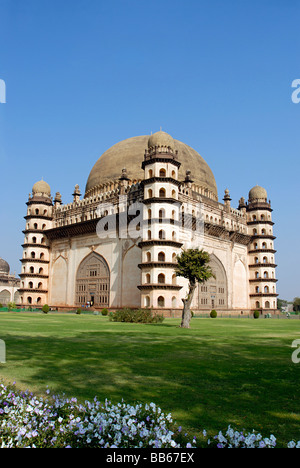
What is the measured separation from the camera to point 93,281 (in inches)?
1783

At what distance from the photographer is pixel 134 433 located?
3385 mm

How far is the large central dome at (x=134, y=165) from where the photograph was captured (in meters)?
49.8

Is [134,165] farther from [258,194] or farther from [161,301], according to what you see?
[161,301]

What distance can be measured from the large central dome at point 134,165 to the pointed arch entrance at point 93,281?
11.1 meters

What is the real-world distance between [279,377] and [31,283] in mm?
48523

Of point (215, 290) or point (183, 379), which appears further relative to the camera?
point (215, 290)

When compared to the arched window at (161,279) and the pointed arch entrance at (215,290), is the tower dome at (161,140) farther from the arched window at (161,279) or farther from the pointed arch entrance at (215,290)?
the pointed arch entrance at (215,290)

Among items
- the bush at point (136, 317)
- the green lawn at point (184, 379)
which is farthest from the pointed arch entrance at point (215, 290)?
the green lawn at point (184, 379)

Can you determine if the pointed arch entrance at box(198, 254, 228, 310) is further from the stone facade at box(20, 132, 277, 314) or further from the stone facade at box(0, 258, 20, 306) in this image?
the stone facade at box(0, 258, 20, 306)

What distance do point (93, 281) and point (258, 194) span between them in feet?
91.6

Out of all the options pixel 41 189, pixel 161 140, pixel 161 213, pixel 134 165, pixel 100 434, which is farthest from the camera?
pixel 41 189

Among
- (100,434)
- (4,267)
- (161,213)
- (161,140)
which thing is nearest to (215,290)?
(161,213)

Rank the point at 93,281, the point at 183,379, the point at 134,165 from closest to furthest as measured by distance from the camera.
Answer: the point at 183,379
the point at 93,281
the point at 134,165

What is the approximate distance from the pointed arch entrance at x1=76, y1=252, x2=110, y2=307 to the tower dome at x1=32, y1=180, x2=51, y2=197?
45.5 ft
